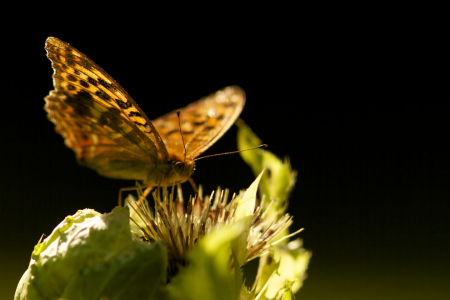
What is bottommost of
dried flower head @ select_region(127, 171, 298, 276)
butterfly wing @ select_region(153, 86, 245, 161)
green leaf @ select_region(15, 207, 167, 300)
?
dried flower head @ select_region(127, 171, 298, 276)

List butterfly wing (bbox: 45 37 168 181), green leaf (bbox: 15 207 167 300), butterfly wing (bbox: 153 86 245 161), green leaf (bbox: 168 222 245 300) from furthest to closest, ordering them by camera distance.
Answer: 1. butterfly wing (bbox: 153 86 245 161)
2. butterfly wing (bbox: 45 37 168 181)
3. green leaf (bbox: 15 207 167 300)
4. green leaf (bbox: 168 222 245 300)

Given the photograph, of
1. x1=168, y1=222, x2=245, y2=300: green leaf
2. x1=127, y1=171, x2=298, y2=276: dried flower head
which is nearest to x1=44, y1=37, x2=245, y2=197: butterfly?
x1=127, y1=171, x2=298, y2=276: dried flower head

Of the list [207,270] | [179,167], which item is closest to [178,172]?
[179,167]

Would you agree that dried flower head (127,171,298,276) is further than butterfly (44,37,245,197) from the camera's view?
No

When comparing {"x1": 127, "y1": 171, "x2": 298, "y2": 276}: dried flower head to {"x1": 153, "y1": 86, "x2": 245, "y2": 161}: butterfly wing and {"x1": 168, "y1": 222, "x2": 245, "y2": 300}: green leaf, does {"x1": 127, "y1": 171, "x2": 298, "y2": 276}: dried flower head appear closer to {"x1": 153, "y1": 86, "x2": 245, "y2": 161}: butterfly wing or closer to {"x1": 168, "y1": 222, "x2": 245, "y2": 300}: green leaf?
{"x1": 153, "y1": 86, "x2": 245, "y2": 161}: butterfly wing

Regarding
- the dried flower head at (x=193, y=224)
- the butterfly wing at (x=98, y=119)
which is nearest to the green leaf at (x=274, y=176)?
the dried flower head at (x=193, y=224)

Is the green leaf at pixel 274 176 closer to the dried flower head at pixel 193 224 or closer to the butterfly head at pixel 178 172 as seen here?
the dried flower head at pixel 193 224
